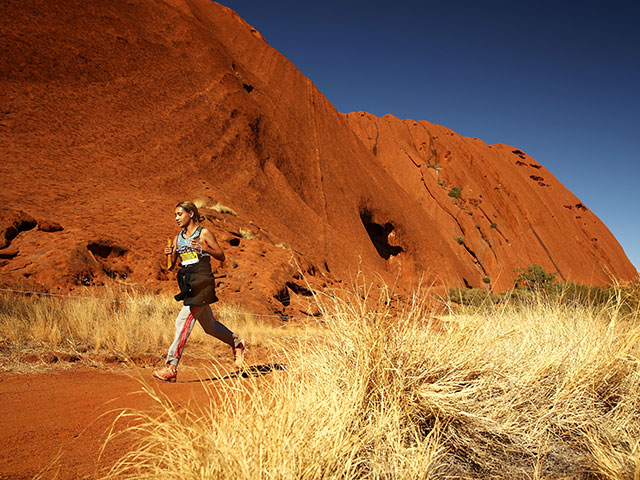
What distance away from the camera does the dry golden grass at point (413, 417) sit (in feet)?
5.19

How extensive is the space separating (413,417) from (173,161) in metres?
11.1

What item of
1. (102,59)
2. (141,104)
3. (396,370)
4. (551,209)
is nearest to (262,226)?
(141,104)

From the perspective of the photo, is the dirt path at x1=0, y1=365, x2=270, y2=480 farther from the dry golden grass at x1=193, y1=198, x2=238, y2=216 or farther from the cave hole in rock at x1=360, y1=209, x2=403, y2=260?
the cave hole in rock at x1=360, y1=209, x2=403, y2=260

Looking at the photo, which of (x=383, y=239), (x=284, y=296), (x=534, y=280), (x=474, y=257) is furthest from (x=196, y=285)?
(x=474, y=257)

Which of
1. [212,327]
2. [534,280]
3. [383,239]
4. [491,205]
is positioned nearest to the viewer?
[212,327]

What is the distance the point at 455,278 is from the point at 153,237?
57.6 feet

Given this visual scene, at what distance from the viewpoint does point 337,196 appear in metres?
17.5

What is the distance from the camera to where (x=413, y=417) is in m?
2.24

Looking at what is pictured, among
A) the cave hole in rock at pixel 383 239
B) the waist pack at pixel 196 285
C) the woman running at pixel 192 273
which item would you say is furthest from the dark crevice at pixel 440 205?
the waist pack at pixel 196 285

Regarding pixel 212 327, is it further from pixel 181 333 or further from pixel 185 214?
pixel 185 214

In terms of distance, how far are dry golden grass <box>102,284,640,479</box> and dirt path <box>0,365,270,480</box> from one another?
21 centimetres

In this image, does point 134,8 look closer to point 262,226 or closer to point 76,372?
point 262,226

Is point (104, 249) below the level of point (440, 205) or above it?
below

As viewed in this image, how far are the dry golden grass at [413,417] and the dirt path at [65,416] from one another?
21 centimetres
